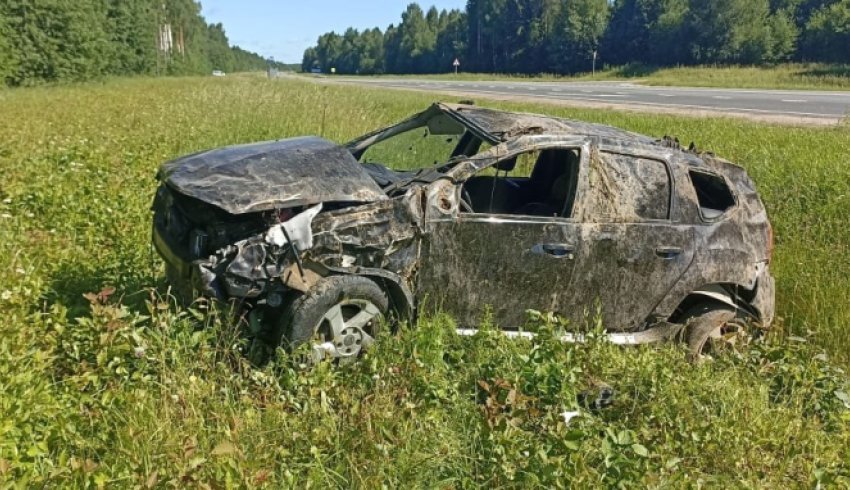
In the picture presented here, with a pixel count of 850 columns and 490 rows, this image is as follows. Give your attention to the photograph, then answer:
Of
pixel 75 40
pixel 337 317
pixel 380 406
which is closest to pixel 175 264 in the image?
pixel 337 317

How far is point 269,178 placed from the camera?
3.87 meters

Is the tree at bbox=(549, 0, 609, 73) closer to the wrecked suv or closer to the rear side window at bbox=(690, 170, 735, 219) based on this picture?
the rear side window at bbox=(690, 170, 735, 219)

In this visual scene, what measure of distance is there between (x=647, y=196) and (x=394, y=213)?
1.91m

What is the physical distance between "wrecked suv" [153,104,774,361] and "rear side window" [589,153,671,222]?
0.03 ft

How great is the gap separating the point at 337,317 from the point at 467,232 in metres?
1.01

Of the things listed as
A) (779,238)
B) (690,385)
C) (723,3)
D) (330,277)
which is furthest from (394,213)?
(723,3)

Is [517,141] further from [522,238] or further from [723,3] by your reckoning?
[723,3]

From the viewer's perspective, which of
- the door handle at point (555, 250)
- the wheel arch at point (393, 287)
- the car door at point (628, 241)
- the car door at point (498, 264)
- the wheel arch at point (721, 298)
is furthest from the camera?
the wheel arch at point (721, 298)

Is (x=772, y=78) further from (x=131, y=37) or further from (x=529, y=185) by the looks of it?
(x=131, y=37)

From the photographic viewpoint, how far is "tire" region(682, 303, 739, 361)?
475 cm

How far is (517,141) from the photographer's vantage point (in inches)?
176

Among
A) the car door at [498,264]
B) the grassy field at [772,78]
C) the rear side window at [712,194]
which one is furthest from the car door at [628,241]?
the grassy field at [772,78]

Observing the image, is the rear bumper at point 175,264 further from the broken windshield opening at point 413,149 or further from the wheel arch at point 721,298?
the wheel arch at point 721,298

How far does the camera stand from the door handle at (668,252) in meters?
4.63
